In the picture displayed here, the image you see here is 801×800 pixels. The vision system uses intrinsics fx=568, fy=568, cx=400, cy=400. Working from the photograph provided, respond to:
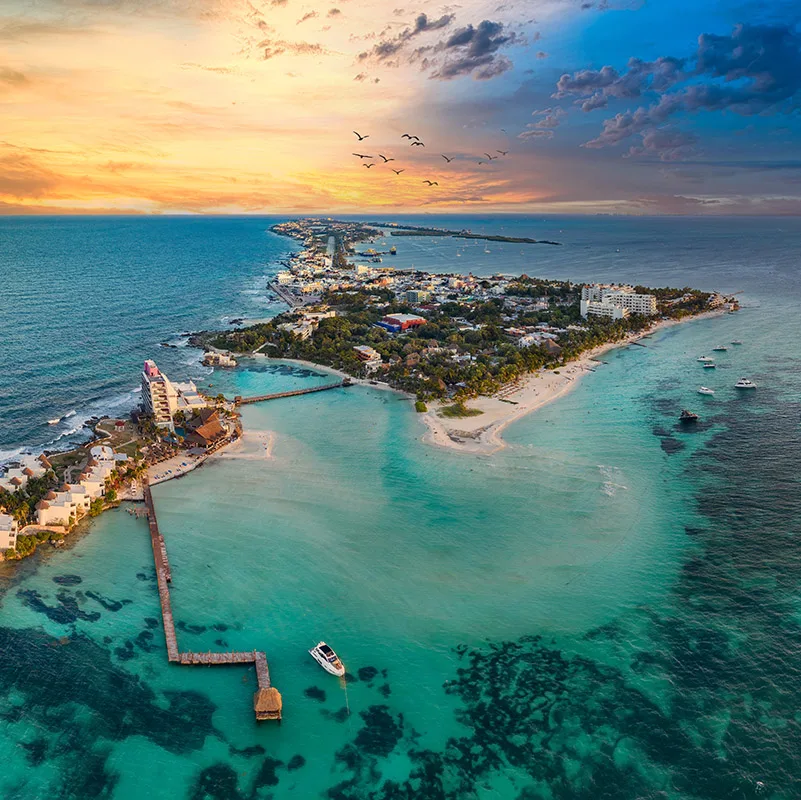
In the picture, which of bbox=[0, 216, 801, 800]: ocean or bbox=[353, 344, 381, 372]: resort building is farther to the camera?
bbox=[353, 344, 381, 372]: resort building

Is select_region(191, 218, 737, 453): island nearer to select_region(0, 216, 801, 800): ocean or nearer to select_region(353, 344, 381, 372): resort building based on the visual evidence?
select_region(353, 344, 381, 372): resort building

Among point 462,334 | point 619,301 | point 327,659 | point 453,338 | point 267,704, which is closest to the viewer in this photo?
point 267,704

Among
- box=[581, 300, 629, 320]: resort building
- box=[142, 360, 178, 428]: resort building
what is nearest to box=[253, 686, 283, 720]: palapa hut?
box=[142, 360, 178, 428]: resort building

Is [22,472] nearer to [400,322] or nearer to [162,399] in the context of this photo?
[162,399]

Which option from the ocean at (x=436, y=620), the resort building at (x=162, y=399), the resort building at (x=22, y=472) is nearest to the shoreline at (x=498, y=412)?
the ocean at (x=436, y=620)

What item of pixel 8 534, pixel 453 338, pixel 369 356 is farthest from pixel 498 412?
pixel 8 534
